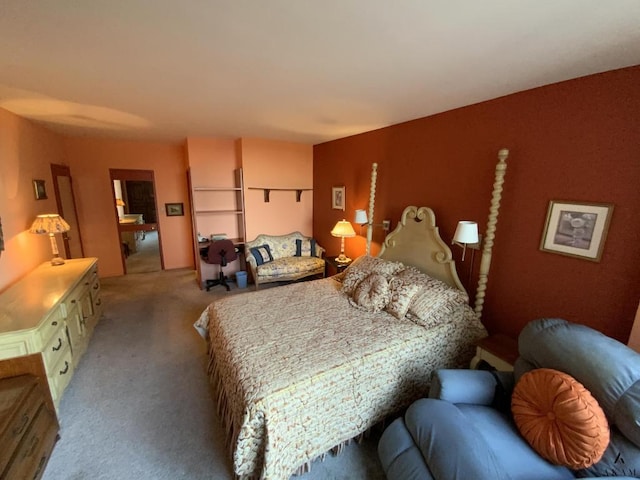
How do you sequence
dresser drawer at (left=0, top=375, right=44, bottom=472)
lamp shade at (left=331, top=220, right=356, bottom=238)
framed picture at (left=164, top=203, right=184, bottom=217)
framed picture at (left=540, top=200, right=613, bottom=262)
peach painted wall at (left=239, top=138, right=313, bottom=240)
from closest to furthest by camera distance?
dresser drawer at (left=0, top=375, right=44, bottom=472) → framed picture at (left=540, top=200, right=613, bottom=262) → lamp shade at (left=331, top=220, right=356, bottom=238) → peach painted wall at (left=239, top=138, right=313, bottom=240) → framed picture at (left=164, top=203, right=184, bottom=217)

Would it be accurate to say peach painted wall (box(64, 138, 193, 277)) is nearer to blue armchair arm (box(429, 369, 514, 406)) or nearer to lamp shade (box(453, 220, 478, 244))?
lamp shade (box(453, 220, 478, 244))

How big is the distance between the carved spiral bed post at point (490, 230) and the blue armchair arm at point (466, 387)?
Answer: 767 millimetres

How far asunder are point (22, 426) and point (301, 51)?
2.62m

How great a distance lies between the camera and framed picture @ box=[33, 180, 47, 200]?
3.19m

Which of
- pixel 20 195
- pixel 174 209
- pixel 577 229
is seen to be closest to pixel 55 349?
pixel 20 195

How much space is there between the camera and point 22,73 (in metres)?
1.82

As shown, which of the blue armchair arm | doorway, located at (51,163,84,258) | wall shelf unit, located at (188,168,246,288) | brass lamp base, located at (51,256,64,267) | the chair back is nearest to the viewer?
the blue armchair arm

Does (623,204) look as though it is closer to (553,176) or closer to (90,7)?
(553,176)

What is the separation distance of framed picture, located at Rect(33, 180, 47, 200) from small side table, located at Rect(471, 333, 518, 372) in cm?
495

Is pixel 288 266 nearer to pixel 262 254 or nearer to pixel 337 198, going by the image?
pixel 262 254

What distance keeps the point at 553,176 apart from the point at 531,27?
3.69ft

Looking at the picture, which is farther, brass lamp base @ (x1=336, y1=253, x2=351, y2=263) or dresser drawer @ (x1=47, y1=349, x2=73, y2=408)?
brass lamp base @ (x1=336, y1=253, x2=351, y2=263)

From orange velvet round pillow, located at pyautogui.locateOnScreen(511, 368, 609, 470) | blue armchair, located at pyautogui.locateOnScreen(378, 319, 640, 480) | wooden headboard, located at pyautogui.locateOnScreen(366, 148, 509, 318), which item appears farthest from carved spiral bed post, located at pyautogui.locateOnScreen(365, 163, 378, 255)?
orange velvet round pillow, located at pyautogui.locateOnScreen(511, 368, 609, 470)

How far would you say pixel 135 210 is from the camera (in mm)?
5434
